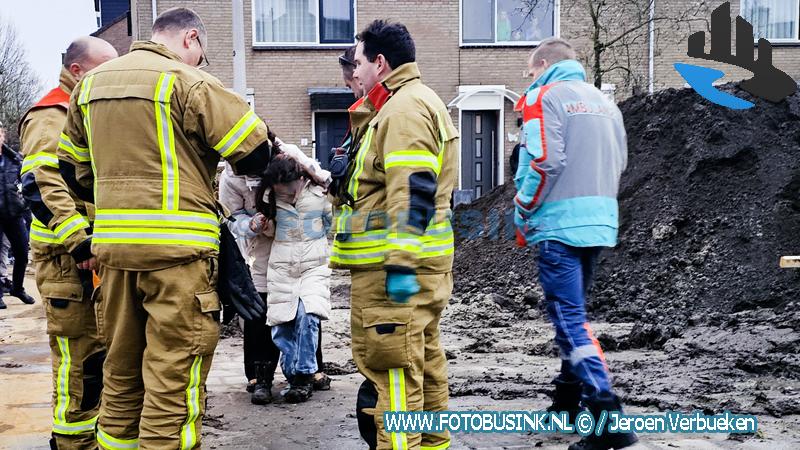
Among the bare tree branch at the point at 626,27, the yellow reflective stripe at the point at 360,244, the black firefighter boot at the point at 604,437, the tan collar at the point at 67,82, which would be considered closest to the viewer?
the yellow reflective stripe at the point at 360,244

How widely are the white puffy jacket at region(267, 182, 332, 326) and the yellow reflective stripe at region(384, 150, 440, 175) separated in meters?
2.27

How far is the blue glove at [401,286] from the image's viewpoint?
3818 mm

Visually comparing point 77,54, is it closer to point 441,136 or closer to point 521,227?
point 441,136

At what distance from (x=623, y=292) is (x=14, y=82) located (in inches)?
1402

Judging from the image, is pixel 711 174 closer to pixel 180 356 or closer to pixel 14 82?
pixel 180 356

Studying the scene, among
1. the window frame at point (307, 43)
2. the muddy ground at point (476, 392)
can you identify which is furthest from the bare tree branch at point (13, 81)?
the muddy ground at point (476, 392)

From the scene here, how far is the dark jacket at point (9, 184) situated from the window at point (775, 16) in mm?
17852

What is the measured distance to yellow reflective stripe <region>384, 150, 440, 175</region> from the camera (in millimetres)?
3879

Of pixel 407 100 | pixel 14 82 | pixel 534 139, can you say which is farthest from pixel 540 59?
pixel 14 82

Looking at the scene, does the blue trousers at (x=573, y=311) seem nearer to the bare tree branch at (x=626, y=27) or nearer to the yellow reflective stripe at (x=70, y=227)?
the yellow reflective stripe at (x=70, y=227)

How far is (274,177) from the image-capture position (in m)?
5.96

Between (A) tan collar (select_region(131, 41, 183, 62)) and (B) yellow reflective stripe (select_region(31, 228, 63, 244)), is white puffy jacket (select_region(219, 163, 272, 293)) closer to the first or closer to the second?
(B) yellow reflective stripe (select_region(31, 228, 63, 244))

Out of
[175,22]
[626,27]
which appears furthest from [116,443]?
[626,27]

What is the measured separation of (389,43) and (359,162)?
0.60m
